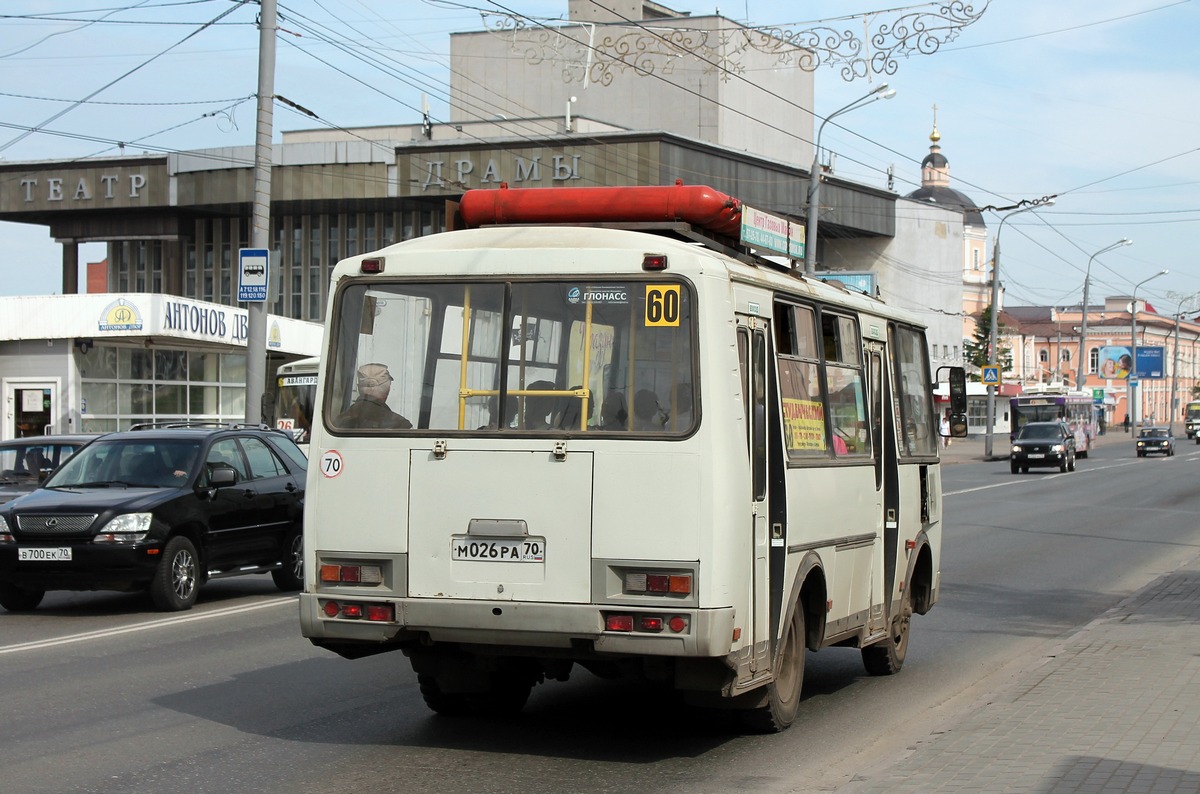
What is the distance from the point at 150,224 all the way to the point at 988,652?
5069 cm

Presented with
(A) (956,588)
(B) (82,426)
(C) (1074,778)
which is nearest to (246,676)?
(C) (1074,778)

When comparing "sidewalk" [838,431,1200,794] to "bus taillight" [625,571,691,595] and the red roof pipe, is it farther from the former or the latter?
the red roof pipe

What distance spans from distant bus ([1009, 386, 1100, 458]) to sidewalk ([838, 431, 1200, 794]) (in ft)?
177

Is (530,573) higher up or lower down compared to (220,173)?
lower down

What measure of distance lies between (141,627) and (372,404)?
19.7 feet

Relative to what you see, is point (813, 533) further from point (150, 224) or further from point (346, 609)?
point (150, 224)

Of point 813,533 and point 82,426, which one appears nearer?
point 813,533

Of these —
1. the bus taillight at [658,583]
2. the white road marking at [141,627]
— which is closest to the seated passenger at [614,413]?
the bus taillight at [658,583]

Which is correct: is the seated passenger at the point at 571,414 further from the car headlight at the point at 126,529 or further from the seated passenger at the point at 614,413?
the car headlight at the point at 126,529

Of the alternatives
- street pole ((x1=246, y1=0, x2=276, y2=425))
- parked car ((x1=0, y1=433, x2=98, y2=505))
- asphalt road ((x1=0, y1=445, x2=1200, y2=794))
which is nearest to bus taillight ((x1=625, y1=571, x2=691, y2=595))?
asphalt road ((x1=0, y1=445, x2=1200, y2=794))

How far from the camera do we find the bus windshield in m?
7.12

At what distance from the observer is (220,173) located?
54500 millimetres

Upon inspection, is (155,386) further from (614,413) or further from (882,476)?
(614,413)

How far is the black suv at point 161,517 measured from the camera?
13.2m
